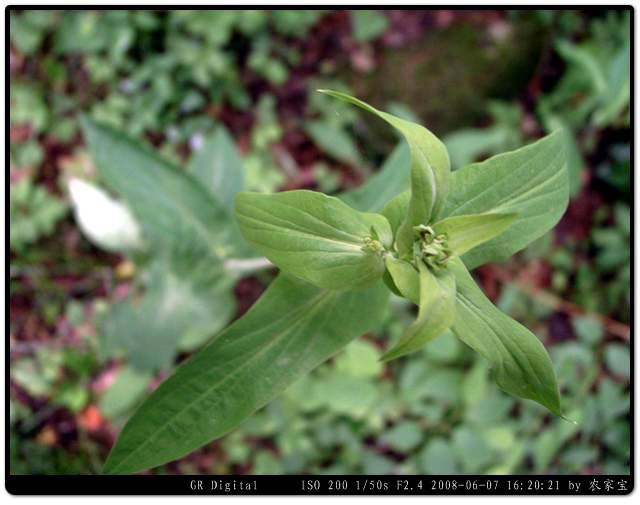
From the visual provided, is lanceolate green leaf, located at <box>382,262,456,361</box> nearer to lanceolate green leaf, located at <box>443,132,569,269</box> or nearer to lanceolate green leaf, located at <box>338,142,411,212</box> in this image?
lanceolate green leaf, located at <box>443,132,569,269</box>

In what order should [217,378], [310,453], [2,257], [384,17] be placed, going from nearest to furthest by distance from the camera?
1. [217,378]
2. [2,257]
3. [310,453]
4. [384,17]

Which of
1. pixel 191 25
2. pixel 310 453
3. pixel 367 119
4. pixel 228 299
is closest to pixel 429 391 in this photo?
pixel 310 453

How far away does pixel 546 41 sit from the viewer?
2.69 m

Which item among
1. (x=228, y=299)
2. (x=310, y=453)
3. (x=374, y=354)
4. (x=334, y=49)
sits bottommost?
(x=310, y=453)

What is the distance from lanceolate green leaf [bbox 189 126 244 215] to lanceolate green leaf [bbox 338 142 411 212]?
0.46 metres

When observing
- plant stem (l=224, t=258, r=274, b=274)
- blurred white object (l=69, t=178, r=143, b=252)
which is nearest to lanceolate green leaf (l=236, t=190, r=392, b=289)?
plant stem (l=224, t=258, r=274, b=274)

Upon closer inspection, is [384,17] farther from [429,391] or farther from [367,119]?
[429,391]

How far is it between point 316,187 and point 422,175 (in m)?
1.63

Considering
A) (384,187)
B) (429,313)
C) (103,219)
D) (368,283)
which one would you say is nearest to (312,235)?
(368,283)

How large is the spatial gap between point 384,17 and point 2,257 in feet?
5.90

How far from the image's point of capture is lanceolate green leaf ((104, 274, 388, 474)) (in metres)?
1.32

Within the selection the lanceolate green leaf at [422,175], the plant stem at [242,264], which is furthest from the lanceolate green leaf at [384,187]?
the lanceolate green leaf at [422,175]

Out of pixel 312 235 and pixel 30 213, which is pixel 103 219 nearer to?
pixel 30 213

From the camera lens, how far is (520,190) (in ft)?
4.20
